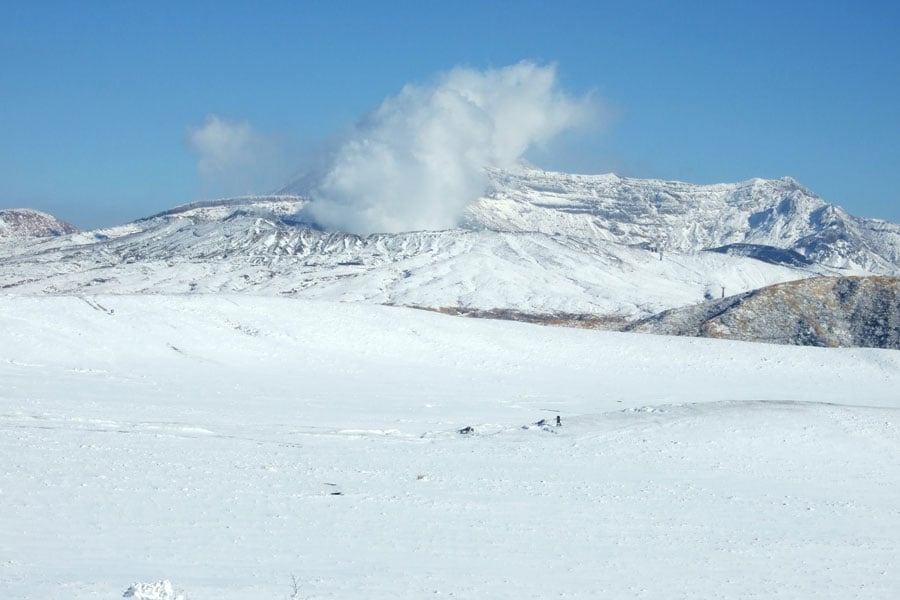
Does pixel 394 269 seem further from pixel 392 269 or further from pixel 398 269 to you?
pixel 398 269

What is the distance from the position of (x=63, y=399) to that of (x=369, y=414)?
9663 millimetres

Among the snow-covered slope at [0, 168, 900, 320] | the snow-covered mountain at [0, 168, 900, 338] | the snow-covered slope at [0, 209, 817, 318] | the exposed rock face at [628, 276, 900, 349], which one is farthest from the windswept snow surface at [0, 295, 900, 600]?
the snow-covered slope at [0, 209, 817, 318]

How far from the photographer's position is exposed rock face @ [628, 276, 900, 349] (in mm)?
63688

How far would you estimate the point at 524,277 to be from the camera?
128 m

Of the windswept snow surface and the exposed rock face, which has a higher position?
the exposed rock face

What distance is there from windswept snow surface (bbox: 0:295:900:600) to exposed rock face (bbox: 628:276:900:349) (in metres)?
17.6

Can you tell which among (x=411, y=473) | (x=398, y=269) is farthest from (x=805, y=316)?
(x=398, y=269)

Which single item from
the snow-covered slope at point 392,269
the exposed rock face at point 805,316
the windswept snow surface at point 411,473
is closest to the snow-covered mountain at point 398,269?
the snow-covered slope at point 392,269

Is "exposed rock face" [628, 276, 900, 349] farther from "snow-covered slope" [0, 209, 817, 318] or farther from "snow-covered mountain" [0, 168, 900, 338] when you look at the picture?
"snow-covered slope" [0, 209, 817, 318]

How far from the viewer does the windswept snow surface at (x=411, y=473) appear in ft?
50.1

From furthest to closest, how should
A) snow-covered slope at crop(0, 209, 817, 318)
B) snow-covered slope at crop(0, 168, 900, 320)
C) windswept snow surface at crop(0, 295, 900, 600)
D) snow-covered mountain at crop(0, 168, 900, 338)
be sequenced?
snow-covered slope at crop(0, 209, 817, 318) → snow-covered slope at crop(0, 168, 900, 320) → snow-covered mountain at crop(0, 168, 900, 338) → windswept snow surface at crop(0, 295, 900, 600)

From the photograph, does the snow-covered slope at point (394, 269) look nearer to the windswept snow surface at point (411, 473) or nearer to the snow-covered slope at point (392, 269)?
the snow-covered slope at point (392, 269)

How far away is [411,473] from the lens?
73.1ft

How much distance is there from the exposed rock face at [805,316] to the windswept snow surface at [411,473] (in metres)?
17.6
